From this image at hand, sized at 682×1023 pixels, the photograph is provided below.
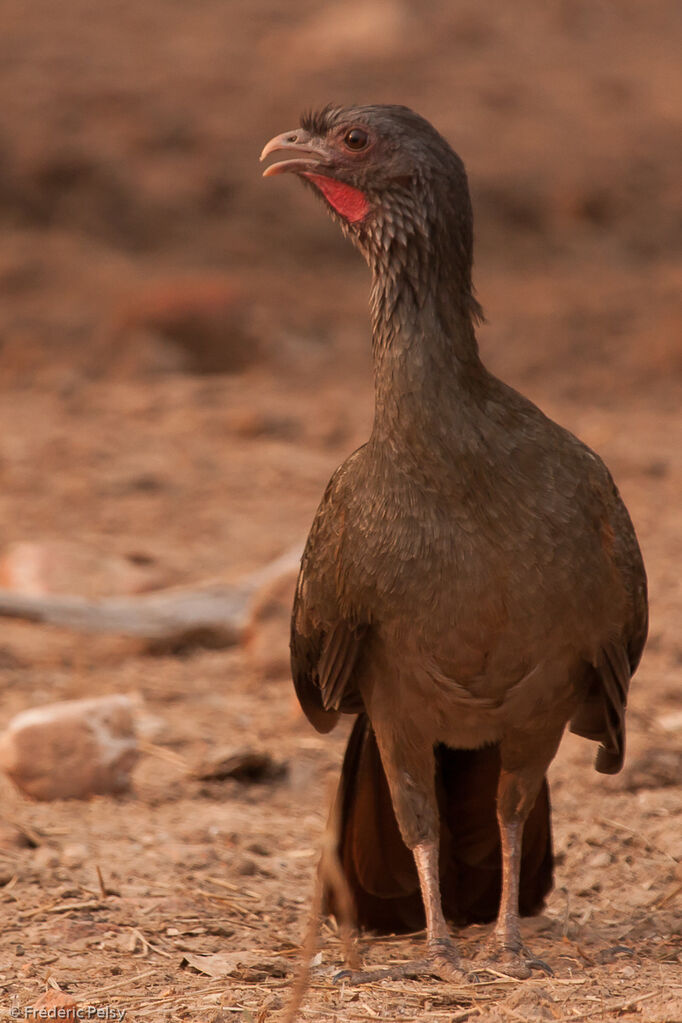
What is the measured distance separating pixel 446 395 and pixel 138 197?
448 inches

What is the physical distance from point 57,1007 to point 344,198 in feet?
7.80

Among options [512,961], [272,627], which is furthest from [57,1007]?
[272,627]

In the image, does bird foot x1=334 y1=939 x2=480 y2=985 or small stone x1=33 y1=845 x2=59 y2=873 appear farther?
small stone x1=33 y1=845 x2=59 y2=873

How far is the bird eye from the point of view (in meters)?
4.04

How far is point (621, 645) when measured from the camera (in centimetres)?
408

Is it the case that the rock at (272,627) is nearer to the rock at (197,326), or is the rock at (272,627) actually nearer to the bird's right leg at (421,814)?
the bird's right leg at (421,814)

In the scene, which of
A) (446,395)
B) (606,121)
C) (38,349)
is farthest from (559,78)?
(446,395)

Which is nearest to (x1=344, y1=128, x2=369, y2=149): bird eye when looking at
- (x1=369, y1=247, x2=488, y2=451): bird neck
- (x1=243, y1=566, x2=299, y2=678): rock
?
(x1=369, y1=247, x2=488, y2=451): bird neck

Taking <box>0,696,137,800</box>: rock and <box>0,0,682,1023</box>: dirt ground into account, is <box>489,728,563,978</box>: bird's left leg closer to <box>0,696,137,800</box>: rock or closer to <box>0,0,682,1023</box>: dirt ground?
<box>0,0,682,1023</box>: dirt ground

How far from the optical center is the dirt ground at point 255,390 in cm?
426

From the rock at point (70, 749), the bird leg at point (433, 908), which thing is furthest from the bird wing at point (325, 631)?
the rock at point (70, 749)

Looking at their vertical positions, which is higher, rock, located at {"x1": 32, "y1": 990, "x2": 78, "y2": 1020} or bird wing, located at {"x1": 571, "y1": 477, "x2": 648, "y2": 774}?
bird wing, located at {"x1": 571, "y1": 477, "x2": 648, "y2": 774}

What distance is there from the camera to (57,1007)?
3354mm

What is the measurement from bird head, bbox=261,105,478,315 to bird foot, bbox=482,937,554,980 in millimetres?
1930
